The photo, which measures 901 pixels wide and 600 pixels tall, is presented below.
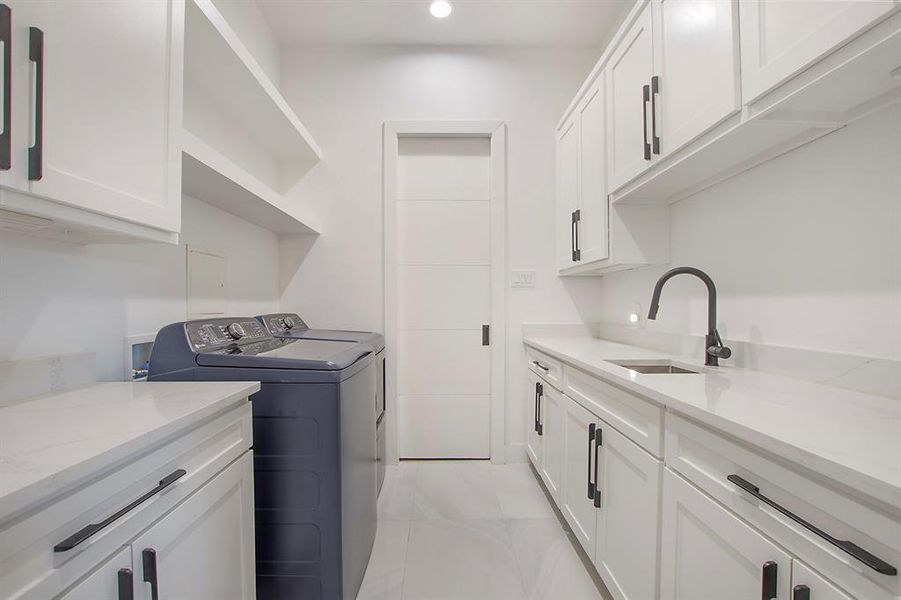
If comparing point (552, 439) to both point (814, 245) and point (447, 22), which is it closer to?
point (814, 245)

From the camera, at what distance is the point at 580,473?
1522 mm

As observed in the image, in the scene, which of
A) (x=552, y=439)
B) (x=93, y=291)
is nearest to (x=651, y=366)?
(x=552, y=439)

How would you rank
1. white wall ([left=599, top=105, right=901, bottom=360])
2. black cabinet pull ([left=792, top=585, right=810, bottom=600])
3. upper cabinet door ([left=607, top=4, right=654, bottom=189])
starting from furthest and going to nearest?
upper cabinet door ([left=607, top=4, right=654, bottom=189]), white wall ([left=599, top=105, right=901, bottom=360]), black cabinet pull ([left=792, top=585, right=810, bottom=600])

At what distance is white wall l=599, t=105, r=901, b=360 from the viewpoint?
0.92 meters

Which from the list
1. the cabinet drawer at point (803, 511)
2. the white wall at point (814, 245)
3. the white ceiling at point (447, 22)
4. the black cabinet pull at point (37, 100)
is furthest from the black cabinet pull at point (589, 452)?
the white ceiling at point (447, 22)

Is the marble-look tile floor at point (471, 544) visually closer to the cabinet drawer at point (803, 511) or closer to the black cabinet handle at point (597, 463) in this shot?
the black cabinet handle at point (597, 463)

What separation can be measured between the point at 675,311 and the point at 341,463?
1.64 m

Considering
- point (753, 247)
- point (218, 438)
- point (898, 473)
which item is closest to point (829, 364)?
point (753, 247)

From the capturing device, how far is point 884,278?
920 mm

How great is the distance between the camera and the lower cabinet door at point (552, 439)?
1786mm

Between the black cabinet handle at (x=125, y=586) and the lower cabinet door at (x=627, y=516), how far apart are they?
117 centimetres

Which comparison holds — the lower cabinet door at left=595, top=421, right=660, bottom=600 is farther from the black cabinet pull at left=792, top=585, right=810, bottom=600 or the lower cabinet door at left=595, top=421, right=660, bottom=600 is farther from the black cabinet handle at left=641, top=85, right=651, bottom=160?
the black cabinet handle at left=641, top=85, right=651, bottom=160

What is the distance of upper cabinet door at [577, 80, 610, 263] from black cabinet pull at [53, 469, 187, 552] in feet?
6.09

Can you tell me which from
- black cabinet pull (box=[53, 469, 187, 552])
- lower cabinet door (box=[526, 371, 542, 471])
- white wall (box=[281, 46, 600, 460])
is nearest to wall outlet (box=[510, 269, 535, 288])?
white wall (box=[281, 46, 600, 460])
